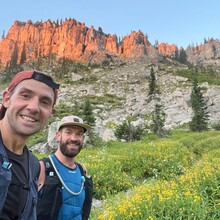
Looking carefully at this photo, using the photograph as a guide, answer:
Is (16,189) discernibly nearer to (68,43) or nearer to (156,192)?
(156,192)

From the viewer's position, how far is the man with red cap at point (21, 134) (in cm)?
186

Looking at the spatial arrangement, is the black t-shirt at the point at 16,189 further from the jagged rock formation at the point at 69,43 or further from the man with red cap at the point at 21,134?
the jagged rock formation at the point at 69,43

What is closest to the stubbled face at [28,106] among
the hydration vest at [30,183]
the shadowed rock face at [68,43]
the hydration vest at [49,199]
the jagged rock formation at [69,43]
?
the hydration vest at [30,183]

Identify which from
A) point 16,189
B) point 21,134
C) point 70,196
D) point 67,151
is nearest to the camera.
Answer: point 16,189

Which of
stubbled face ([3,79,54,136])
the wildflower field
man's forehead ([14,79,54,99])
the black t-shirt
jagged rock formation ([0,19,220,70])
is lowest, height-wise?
the wildflower field

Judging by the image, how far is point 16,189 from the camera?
1926 millimetres

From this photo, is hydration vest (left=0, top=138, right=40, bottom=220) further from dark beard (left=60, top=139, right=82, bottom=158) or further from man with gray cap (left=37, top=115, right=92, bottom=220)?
dark beard (left=60, top=139, right=82, bottom=158)

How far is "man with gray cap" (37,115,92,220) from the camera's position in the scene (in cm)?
346

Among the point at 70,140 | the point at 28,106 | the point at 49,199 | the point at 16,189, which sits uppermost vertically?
the point at 28,106

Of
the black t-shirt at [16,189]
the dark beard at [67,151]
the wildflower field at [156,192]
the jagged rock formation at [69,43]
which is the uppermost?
the jagged rock formation at [69,43]

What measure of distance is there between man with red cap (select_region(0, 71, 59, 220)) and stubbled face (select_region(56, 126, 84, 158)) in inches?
69.8

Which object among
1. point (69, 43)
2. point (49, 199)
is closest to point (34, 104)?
point (49, 199)

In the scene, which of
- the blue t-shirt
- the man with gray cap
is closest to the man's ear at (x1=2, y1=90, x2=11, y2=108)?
the man with gray cap

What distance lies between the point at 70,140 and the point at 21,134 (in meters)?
2.29
